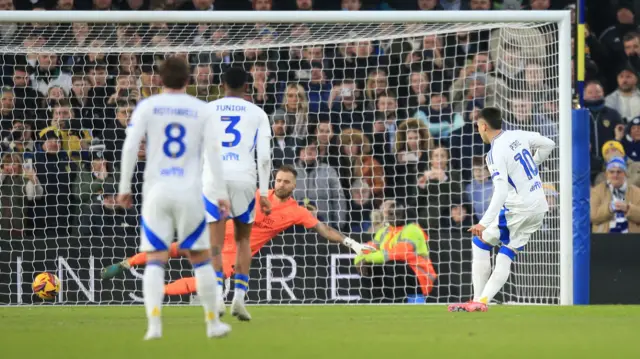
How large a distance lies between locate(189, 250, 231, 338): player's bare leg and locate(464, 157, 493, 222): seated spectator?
7160 millimetres

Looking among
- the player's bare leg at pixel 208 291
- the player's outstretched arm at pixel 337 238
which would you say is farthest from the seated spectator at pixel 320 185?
the player's bare leg at pixel 208 291

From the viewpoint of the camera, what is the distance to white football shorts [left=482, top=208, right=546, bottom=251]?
37.7 feet

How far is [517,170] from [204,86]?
4.90 meters

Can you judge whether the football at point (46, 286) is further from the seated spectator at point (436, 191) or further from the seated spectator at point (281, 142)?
the seated spectator at point (436, 191)

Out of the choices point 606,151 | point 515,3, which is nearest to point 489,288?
point 606,151

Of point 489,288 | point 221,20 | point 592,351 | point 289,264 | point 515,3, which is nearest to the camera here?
point 592,351

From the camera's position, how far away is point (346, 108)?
15.3 meters

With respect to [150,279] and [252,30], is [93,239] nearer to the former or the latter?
[252,30]

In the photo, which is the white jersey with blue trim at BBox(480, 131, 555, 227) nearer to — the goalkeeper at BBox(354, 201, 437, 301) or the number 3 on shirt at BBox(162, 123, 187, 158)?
the goalkeeper at BBox(354, 201, 437, 301)

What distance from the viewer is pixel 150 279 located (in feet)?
24.6

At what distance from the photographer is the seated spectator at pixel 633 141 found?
15331 millimetres

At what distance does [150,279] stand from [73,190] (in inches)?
287

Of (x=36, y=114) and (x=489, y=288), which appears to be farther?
(x=36, y=114)

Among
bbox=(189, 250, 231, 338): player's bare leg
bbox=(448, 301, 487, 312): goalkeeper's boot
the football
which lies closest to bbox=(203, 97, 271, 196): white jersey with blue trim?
bbox=(189, 250, 231, 338): player's bare leg
